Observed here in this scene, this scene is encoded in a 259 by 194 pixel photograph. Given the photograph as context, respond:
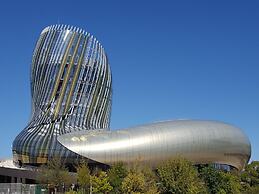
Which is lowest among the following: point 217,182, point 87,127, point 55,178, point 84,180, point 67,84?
point 84,180

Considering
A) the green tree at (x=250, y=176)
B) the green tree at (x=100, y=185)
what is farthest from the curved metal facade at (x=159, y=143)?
the green tree at (x=250, y=176)

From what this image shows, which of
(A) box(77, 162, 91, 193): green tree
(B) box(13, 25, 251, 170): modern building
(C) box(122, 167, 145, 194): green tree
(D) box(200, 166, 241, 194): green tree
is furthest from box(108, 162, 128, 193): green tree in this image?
(D) box(200, 166, 241, 194): green tree

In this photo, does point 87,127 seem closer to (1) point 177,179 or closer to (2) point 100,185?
(2) point 100,185

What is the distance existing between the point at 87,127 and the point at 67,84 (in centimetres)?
893

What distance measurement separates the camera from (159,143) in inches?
2530

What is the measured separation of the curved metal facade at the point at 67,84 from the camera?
7838 centimetres

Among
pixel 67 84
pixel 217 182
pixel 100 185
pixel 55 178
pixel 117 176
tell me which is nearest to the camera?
pixel 217 182

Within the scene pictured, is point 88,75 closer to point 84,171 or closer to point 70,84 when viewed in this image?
point 70,84

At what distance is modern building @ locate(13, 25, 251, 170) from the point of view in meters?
63.7

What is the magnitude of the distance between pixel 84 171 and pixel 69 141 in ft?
41.0

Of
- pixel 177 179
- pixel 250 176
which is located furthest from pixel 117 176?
pixel 250 176

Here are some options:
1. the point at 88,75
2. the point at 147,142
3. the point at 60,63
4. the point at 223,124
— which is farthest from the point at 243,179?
the point at 60,63

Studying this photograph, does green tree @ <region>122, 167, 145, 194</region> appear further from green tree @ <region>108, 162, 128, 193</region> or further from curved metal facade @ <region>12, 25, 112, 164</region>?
curved metal facade @ <region>12, 25, 112, 164</region>

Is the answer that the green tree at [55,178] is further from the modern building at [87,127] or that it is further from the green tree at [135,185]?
the green tree at [135,185]
